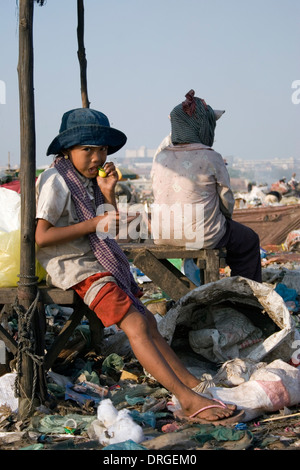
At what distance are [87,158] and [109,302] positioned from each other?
2.80 ft

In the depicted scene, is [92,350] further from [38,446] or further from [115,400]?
[38,446]

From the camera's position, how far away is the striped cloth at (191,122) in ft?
15.1

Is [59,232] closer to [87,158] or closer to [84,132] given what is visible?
[87,158]

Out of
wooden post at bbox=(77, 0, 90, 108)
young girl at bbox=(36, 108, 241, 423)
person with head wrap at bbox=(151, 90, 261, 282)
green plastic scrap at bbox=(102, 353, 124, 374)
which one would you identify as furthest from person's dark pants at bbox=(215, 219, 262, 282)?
wooden post at bbox=(77, 0, 90, 108)

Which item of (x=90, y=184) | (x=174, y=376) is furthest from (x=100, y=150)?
(x=174, y=376)

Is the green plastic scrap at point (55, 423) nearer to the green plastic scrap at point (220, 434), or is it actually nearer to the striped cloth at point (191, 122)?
the green plastic scrap at point (220, 434)

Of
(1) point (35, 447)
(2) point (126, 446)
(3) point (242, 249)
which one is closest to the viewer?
(2) point (126, 446)

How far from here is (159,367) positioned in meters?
3.01

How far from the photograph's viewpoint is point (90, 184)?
11.2 ft

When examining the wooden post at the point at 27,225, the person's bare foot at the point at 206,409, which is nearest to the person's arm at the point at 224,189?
the wooden post at the point at 27,225

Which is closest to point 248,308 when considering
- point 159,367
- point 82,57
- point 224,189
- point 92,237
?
point 224,189

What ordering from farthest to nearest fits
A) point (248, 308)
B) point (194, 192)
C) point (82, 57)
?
point (82, 57) < point (194, 192) < point (248, 308)

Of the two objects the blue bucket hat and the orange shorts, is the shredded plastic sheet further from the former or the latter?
the blue bucket hat

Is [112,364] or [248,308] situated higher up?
[248,308]
